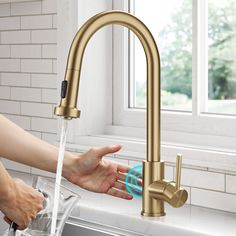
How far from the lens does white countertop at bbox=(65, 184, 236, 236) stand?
1.78m

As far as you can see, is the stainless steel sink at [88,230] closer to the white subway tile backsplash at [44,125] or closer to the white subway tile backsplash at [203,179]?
the white subway tile backsplash at [203,179]

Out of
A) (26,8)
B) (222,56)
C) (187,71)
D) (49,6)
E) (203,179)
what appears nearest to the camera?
(203,179)

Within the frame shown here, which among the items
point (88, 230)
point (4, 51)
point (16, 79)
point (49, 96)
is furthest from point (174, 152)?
point (4, 51)

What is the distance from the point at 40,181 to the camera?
172cm

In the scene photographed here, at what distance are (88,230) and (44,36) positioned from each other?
910mm

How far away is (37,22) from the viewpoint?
2.60 meters

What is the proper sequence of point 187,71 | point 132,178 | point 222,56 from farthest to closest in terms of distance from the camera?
point 187,71
point 222,56
point 132,178

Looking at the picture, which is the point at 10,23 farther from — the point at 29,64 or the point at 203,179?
the point at 203,179

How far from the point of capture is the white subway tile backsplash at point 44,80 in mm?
2551

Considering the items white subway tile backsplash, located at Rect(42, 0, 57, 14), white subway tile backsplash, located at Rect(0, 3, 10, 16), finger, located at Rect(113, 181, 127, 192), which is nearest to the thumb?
finger, located at Rect(113, 181, 127, 192)

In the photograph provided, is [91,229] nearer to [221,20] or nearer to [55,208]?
[55,208]

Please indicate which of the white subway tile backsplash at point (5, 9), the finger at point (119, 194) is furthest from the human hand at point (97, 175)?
the white subway tile backsplash at point (5, 9)

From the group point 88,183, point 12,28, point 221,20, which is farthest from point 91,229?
point 12,28

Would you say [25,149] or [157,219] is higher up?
[25,149]
